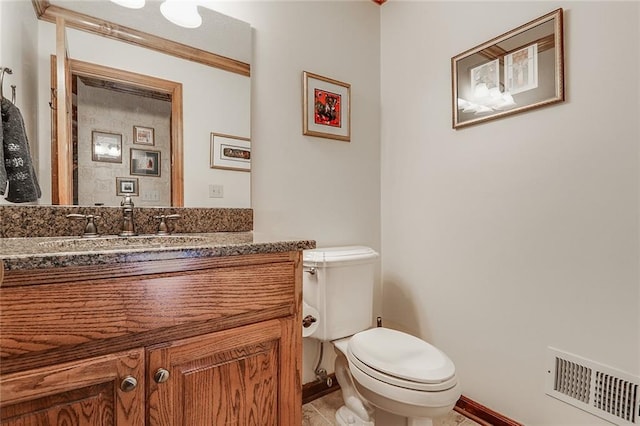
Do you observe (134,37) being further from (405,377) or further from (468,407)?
(468,407)

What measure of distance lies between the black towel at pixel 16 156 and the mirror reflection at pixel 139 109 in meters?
0.06

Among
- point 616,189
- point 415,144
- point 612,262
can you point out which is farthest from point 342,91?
point 612,262

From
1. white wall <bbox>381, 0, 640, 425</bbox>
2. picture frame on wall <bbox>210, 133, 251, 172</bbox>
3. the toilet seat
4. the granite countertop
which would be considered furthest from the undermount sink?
white wall <bbox>381, 0, 640, 425</bbox>

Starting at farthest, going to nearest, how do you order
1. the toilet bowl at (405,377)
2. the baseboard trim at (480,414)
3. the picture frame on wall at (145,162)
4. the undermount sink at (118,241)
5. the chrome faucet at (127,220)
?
1. the baseboard trim at (480,414)
2. the picture frame on wall at (145,162)
3. the chrome faucet at (127,220)
4. the toilet bowl at (405,377)
5. the undermount sink at (118,241)

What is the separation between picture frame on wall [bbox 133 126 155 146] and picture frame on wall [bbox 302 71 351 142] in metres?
0.71

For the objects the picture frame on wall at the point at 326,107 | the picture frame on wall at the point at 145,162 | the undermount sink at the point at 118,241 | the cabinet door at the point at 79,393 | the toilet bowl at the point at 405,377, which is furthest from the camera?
the picture frame on wall at the point at 326,107

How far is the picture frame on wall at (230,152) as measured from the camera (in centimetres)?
146

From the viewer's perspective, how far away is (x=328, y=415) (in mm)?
1580

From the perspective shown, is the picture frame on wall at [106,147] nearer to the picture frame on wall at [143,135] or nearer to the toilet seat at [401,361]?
the picture frame on wall at [143,135]

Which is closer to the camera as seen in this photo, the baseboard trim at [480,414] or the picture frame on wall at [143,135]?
the picture frame on wall at [143,135]

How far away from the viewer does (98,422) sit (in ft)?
2.30

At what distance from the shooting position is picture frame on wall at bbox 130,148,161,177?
130cm

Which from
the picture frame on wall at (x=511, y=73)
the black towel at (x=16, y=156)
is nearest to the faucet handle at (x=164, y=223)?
the black towel at (x=16, y=156)

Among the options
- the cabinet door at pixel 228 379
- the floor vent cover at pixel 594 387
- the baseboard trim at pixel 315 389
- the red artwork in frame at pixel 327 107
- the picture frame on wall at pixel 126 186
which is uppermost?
the red artwork in frame at pixel 327 107
